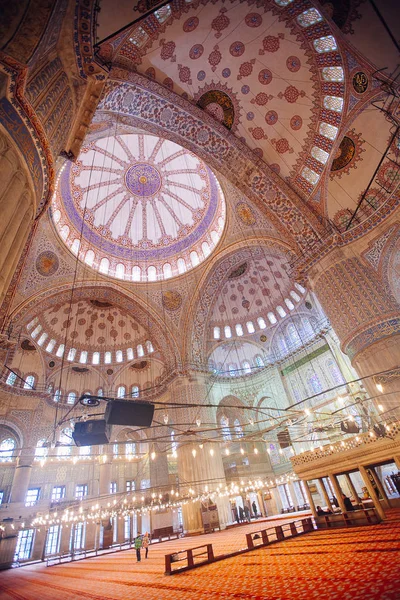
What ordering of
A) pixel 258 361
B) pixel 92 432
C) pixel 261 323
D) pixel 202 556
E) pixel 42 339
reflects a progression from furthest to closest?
pixel 261 323
pixel 258 361
pixel 42 339
pixel 92 432
pixel 202 556

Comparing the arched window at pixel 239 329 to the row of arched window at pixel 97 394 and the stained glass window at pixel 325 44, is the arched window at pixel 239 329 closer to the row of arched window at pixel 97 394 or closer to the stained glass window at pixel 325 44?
the row of arched window at pixel 97 394

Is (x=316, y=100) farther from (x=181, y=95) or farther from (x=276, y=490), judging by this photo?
(x=276, y=490)

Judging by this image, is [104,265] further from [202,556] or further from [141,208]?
[202,556]

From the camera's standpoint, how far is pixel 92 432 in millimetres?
6871

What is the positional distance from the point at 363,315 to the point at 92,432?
25.4 feet

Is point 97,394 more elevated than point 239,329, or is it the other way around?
point 239,329

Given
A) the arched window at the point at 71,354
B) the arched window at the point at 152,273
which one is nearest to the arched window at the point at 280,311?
the arched window at the point at 152,273

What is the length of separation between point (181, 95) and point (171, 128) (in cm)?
100

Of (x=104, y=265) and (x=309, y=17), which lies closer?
(x=309, y=17)

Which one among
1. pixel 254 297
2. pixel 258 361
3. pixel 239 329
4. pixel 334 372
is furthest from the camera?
pixel 239 329

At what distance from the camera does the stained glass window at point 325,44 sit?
24.3 feet

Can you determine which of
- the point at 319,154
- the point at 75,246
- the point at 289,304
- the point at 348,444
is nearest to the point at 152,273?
the point at 75,246

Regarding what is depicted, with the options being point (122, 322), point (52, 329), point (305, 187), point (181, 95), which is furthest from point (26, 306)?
point (305, 187)

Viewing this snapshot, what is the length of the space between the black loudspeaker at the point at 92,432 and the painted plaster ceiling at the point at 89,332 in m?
9.54
